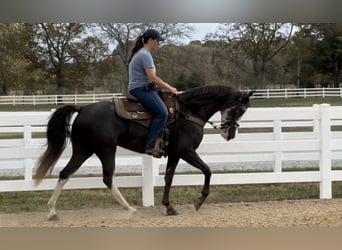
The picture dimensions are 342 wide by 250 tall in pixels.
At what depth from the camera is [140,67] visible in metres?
3.90

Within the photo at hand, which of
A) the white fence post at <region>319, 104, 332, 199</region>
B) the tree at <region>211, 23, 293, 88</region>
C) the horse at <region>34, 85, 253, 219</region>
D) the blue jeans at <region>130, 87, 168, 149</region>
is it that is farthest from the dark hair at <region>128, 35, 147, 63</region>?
the white fence post at <region>319, 104, 332, 199</region>

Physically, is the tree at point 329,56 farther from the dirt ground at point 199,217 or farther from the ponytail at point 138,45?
the ponytail at point 138,45

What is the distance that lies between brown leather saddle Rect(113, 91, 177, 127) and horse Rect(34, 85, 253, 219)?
3 centimetres

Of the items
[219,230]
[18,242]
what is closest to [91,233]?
[18,242]

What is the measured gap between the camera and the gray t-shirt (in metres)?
3.86

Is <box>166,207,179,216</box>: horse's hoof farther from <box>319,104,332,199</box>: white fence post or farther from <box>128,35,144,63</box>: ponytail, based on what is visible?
<box>319,104,332,199</box>: white fence post

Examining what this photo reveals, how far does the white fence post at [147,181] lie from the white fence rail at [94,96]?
0.59 metres

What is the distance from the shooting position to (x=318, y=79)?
4332mm

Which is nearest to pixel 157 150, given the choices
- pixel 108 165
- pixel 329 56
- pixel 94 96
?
pixel 108 165

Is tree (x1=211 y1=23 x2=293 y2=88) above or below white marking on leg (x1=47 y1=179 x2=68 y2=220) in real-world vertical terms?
above

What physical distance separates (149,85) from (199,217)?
1.06 metres

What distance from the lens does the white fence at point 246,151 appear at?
425 cm

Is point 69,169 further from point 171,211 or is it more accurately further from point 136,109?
point 171,211

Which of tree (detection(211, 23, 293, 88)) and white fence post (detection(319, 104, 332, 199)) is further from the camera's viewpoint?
white fence post (detection(319, 104, 332, 199))
